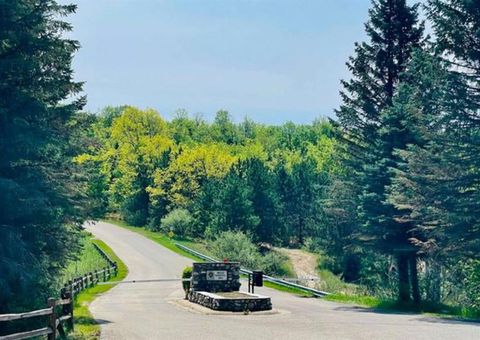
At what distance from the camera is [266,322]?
61.4 ft

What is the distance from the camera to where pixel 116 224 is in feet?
262

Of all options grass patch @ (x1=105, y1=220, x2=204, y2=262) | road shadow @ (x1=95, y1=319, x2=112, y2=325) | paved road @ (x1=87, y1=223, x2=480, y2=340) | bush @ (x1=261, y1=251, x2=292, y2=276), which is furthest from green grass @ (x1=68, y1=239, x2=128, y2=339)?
bush @ (x1=261, y1=251, x2=292, y2=276)

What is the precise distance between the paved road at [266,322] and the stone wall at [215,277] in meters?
1.23

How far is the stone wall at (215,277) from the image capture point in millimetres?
26500

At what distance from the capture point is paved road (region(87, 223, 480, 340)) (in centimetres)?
1535

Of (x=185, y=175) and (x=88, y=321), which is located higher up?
(x=185, y=175)

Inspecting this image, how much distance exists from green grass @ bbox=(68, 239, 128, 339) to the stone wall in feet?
15.3

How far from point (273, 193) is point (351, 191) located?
3548 centimetres

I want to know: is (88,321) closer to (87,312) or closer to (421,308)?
(87,312)

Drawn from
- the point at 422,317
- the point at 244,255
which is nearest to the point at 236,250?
the point at 244,255

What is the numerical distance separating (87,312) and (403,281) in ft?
41.1

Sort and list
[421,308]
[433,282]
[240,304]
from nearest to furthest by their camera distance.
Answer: [240,304], [421,308], [433,282]

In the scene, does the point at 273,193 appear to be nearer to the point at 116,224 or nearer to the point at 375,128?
the point at 116,224

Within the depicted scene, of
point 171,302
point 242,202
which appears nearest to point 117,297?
point 171,302
